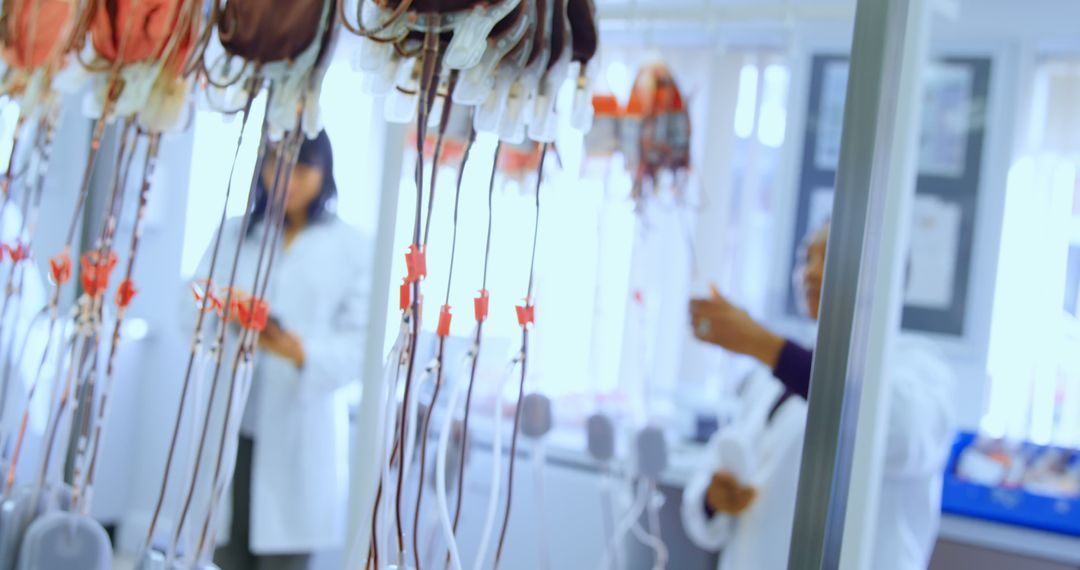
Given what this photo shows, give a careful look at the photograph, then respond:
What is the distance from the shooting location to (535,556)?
127cm

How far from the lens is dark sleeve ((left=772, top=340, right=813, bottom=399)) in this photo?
1.47 meters

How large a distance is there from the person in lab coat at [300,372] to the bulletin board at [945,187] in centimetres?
161

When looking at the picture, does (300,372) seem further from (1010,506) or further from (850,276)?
(1010,506)

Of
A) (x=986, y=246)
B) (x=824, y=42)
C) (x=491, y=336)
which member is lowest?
(x=491, y=336)

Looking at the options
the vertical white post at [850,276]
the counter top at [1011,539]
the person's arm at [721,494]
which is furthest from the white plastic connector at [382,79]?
the counter top at [1011,539]

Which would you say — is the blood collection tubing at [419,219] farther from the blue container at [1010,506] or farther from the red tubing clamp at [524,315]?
the blue container at [1010,506]

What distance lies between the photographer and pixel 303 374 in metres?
2.25

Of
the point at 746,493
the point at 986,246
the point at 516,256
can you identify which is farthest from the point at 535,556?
the point at 986,246

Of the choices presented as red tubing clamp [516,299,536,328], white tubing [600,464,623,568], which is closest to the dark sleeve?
white tubing [600,464,623,568]

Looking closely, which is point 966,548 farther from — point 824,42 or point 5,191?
point 5,191

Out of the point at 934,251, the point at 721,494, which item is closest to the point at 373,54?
the point at 721,494

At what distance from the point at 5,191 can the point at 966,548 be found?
2267 millimetres

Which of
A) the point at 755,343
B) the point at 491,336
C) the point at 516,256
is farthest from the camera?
the point at 491,336

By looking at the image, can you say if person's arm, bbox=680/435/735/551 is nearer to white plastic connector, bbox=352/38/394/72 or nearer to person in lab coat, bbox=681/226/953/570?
person in lab coat, bbox=681/226/953/570
